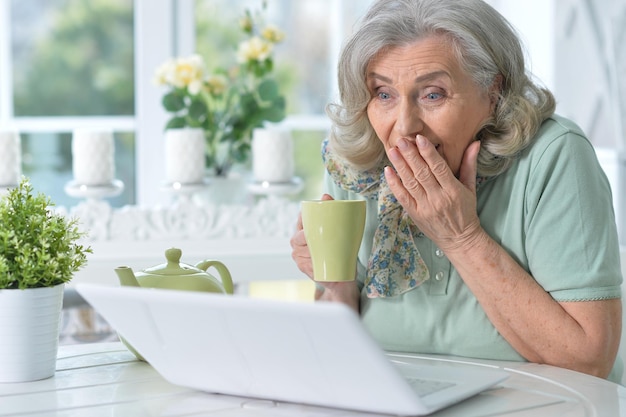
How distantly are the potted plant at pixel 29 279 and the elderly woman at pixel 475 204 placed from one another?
47cm

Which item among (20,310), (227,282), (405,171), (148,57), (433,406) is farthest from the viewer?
(148,57)

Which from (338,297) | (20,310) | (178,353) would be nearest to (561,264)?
(338,297)

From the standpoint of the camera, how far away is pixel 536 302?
4.84 feet

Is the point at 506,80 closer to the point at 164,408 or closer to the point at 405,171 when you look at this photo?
the point at 405,171

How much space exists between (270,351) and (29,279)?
1.25ft

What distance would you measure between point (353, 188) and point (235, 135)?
1.09 m

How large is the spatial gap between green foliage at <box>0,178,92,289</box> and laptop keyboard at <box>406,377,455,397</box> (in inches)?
18.7

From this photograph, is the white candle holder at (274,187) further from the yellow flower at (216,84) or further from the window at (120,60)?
the window at (120,60)

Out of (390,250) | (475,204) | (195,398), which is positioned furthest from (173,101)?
(195,398)

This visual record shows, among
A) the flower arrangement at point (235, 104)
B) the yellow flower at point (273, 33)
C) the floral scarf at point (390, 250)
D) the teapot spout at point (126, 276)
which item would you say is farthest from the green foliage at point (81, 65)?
the teapot spout at point (126, 276)

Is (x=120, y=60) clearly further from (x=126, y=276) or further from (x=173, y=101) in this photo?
(x=126, y=276)

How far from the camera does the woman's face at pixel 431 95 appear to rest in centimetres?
155

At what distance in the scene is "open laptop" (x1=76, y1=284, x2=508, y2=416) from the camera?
3.18ft

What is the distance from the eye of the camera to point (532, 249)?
5.04 ft
